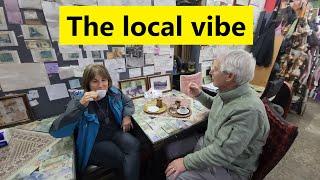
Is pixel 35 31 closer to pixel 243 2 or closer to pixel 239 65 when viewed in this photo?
pixel 239 65

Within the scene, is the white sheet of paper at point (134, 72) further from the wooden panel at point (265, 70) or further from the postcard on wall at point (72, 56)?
the wooden panel at point (265, 70)

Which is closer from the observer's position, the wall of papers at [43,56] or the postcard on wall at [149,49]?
the wall of papers at [43,56]

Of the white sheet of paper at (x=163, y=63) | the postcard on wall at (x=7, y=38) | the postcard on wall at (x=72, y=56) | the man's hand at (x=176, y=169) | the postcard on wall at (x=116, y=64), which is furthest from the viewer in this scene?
the white sheet of paper at (x=163, y=63)

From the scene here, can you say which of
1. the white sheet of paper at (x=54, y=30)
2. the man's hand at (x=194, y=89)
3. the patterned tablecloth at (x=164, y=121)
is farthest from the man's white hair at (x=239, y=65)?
the white sheet of paper at (x=54, y=30)

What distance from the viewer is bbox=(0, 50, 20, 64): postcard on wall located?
3.99 ft

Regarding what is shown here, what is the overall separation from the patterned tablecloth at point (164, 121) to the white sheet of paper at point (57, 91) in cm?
60

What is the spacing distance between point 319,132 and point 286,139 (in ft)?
7.24

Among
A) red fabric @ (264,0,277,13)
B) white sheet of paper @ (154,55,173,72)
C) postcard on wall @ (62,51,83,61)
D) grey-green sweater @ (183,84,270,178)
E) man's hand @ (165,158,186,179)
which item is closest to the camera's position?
grey-green sweater @ (183,84,270,178)

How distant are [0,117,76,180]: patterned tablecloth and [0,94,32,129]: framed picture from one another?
0.07m

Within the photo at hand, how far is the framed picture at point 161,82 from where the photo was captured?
1938 mm

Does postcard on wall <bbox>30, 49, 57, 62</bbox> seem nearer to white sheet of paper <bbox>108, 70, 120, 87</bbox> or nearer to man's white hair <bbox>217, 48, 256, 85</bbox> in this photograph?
white sheet of paper <bbox>108, 70, 120, 87</bbox>

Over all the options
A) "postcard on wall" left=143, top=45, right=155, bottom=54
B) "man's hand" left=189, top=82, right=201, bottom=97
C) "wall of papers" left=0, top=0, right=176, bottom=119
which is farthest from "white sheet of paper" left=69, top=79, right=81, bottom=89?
"man's hand" left=189, top=82, right=201, bottom=97

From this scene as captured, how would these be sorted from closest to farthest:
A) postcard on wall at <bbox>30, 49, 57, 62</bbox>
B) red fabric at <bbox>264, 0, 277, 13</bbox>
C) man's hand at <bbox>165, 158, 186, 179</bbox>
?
man's hand at <bbox>165, 158, 186, 179</bbox> < postcard on wall at <bbox>30, 49, 57, 62</bbox> < red fabric at <bbox>264, 0, 277, 13</bbox>

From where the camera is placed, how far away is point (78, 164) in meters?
1.28
